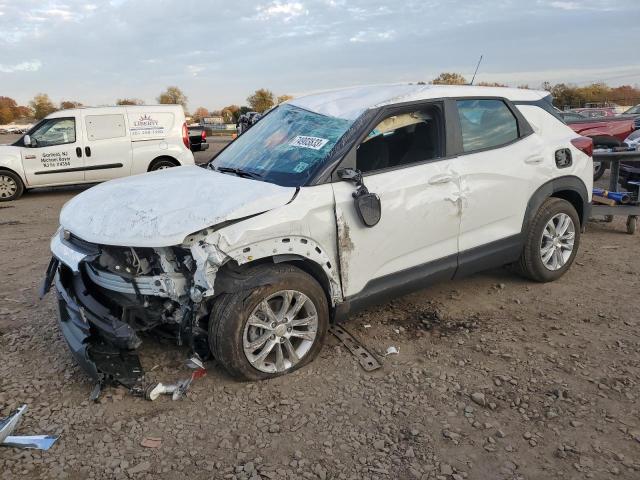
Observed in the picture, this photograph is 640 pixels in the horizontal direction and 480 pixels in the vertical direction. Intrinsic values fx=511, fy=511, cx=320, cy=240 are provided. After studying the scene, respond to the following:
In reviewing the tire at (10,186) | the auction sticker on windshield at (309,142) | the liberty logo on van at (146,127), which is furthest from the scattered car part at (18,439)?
the tire at (10,186)

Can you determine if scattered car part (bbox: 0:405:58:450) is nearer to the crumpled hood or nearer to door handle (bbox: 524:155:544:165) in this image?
the crumpled hood

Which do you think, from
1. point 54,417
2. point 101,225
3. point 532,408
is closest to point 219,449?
point 54,417

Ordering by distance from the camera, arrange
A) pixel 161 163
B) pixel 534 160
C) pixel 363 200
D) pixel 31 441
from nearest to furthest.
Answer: pixel 31 441
pixel 363 200
pixel 534 160
pixel 161 163

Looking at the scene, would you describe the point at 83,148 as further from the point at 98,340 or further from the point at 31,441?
the point at 31,441

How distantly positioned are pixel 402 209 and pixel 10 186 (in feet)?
32.0

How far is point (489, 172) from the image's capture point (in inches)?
158

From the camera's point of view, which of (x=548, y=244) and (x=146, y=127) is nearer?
(x=548, y=244)

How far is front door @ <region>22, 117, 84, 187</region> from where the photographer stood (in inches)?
403

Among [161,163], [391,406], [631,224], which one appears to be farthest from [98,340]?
[161,163]

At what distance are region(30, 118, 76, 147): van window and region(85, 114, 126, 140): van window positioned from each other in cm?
30

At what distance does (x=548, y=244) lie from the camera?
15.3 ft

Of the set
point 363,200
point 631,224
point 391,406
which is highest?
point 363,200

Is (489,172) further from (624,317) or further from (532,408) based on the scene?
(532,408)

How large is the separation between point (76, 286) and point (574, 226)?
13.9 ft
